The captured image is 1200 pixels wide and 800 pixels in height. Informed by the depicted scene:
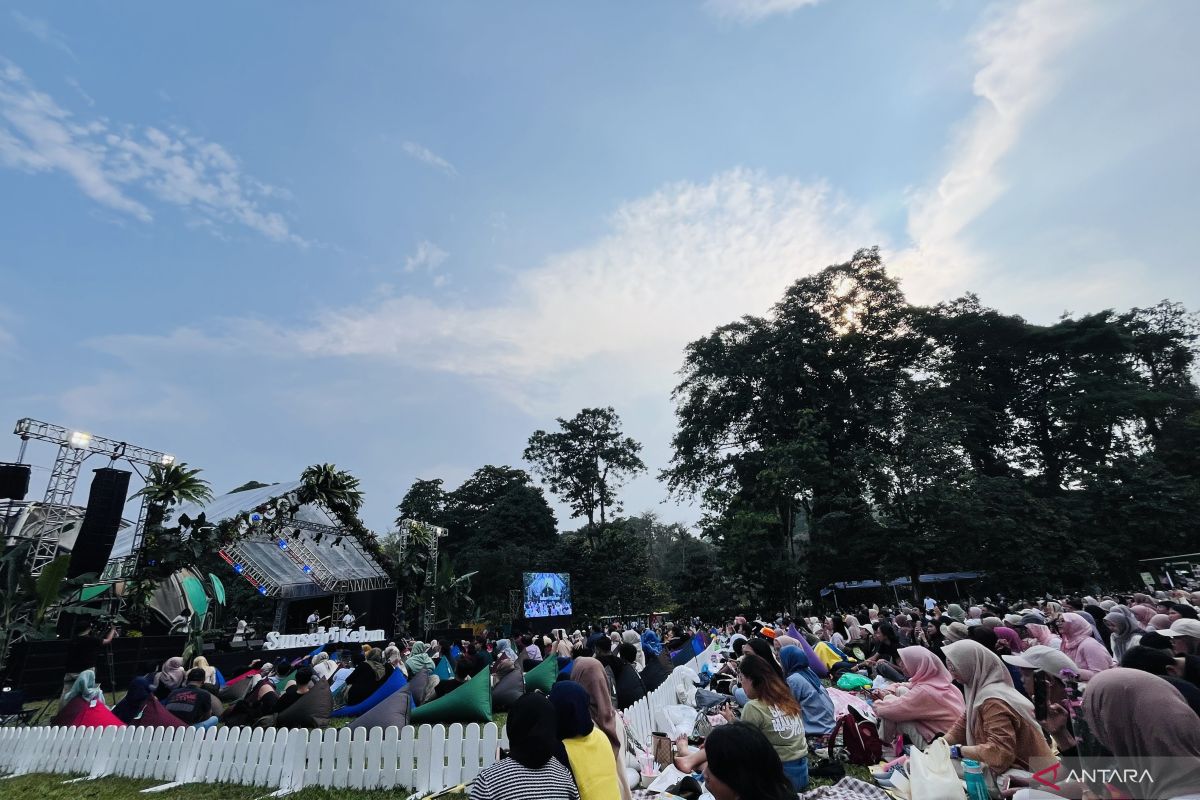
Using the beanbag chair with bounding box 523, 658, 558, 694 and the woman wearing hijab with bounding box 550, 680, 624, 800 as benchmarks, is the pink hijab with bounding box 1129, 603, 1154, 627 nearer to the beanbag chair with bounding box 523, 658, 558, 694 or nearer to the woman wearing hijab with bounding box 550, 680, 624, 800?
the beanbag chair with bounding box 523, 658, 558, 694

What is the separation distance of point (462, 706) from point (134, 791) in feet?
11.4

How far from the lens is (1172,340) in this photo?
29.3m

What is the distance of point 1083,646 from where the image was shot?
20.6 feet

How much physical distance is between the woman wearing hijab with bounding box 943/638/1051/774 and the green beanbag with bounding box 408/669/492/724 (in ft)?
17.6

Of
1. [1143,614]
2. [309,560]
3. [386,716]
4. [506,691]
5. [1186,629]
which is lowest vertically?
[506,691]

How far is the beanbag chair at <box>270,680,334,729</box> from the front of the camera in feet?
23.4

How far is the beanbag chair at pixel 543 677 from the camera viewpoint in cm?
849

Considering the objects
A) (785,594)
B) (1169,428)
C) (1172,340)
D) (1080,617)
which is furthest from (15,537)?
(1172,340)

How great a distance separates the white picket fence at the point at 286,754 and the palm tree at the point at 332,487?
36.2 feet

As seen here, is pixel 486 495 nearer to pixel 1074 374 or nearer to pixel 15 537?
pixel 15 537

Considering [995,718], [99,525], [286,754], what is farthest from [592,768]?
[99,525]

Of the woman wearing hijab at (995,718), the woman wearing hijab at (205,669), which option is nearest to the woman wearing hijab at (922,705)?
the woman wearing hijab at (995,718)

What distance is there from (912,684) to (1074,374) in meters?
31.8

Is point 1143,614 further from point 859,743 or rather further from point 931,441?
point 931,441
